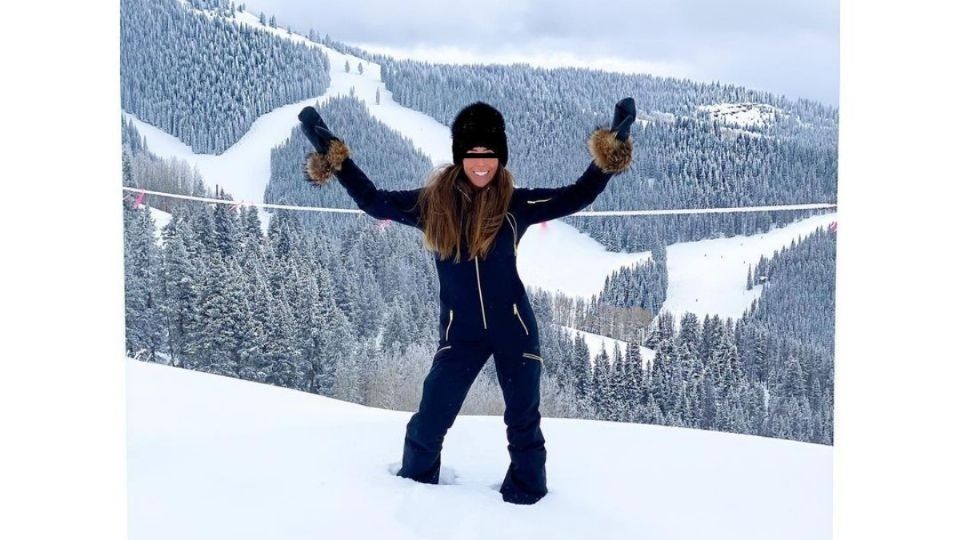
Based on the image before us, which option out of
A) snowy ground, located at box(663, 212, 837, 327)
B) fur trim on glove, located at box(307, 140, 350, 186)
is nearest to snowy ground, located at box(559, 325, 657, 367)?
snowy ground, located at box(663, 212, 837, 327)

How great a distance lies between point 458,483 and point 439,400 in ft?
1.02

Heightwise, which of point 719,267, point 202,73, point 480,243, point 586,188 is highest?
point 202,73

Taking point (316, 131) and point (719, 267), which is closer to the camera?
point (316, 131)

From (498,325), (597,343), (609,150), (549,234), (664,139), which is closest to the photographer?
(609,150)

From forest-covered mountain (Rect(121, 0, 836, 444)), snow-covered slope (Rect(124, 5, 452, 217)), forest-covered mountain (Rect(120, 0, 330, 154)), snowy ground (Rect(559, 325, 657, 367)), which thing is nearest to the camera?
forest-covered mountain (Rect(121, 0, 836, 444))

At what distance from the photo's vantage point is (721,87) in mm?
4797

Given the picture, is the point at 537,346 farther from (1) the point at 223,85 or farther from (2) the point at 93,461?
(1) the point at 223,85

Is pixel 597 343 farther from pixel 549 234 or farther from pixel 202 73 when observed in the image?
pixel 202 73

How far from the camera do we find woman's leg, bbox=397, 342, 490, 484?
90.5 inches

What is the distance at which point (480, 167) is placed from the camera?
7.38ft

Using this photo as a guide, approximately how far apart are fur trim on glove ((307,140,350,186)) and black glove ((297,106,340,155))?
1cm

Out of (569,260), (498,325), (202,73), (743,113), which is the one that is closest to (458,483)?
(498,325)

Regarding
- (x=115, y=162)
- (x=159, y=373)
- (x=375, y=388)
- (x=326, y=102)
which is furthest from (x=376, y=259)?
(x=115, y=162)

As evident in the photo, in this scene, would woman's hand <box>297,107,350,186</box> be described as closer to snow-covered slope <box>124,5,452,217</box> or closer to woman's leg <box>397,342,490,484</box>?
woman's leg <box>397,342,490,484</box>
